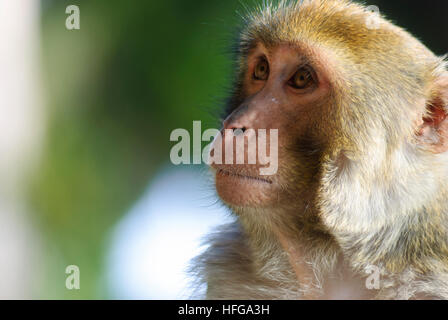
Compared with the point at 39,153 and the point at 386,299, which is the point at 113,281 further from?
the point at 386,299

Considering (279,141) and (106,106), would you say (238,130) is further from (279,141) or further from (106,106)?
(106,106)

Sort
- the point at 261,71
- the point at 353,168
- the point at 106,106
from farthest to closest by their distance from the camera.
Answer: the point at 106,106 → the point at 261,71 → the point at 353,168

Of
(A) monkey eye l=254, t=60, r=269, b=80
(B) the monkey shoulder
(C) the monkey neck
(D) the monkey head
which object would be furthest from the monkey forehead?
(B) the monkey shoulder

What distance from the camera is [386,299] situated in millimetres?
2646

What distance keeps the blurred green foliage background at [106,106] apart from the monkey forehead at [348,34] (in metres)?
1.57

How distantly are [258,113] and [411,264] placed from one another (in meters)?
0.97

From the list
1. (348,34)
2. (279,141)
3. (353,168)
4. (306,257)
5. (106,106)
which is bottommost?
(306,257)

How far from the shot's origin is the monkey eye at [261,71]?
10.2 feet

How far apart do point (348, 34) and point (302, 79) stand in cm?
30

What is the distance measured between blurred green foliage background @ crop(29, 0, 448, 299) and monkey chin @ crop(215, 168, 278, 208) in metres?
2.10

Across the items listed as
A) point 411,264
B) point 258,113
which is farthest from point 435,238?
point 258,113

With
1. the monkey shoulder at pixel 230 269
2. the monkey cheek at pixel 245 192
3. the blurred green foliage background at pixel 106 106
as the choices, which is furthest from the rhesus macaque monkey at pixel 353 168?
the blurred green foliage background at pixel 106 106

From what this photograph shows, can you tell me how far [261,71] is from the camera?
3.16m

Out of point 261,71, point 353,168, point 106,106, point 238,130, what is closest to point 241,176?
point 238,130
